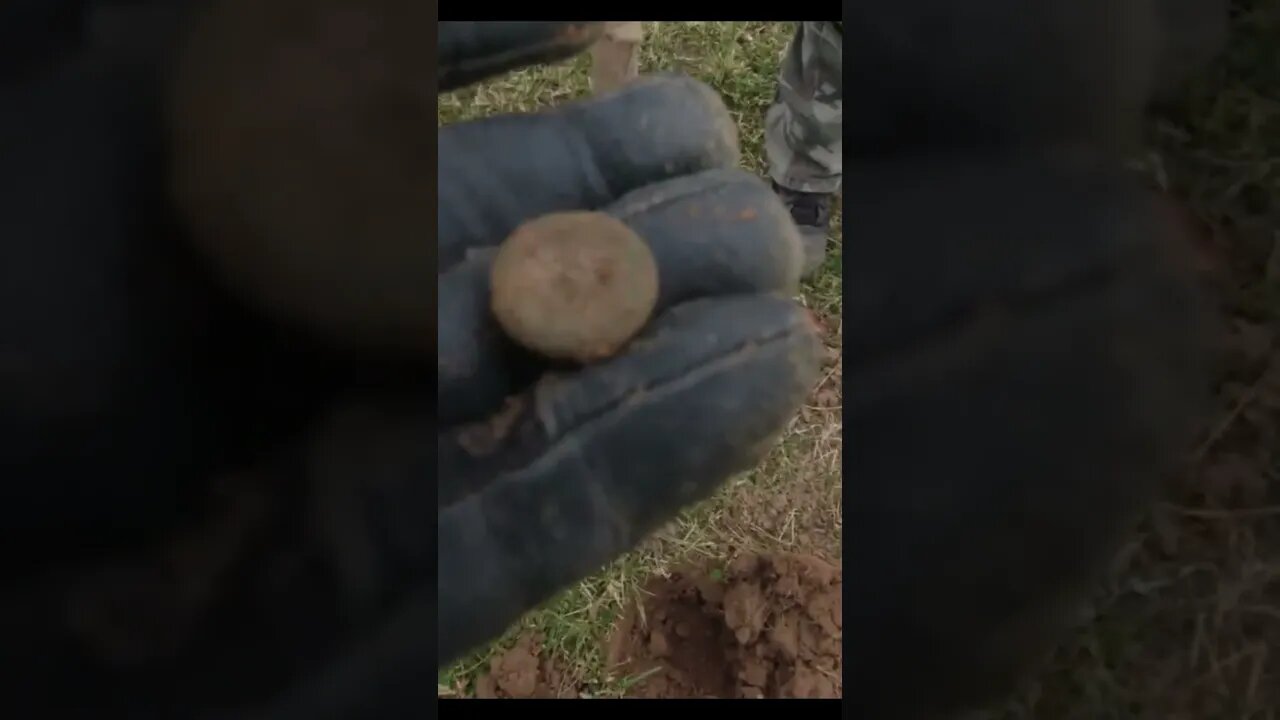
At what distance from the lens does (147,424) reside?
1.62 ft

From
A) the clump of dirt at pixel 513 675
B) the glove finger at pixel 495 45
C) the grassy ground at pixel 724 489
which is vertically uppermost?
the glove finger at pixel 495 45

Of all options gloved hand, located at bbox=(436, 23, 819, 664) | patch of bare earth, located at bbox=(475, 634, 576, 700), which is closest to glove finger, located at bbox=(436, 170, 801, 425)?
gloved hand, located at bbox=(436, 23, 819, 664)

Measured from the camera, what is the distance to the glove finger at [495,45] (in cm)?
51

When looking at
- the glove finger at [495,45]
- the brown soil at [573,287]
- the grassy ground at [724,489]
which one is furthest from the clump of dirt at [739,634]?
the glove finger at [495,45]

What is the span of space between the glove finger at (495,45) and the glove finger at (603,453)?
173 mm

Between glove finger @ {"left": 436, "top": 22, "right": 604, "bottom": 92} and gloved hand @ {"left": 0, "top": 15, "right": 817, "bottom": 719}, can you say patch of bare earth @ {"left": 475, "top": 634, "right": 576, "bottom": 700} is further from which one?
glove finger @ {"left": 436, "top": 22, "right": 604, "bottom": 92}

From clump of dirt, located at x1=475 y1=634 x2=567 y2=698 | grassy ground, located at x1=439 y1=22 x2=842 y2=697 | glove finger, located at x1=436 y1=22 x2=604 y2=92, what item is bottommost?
clump of dirt, located at x1=475 y1=634 x2=567 y2=698

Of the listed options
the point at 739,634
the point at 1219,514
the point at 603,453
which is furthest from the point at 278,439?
the point at 1219,514

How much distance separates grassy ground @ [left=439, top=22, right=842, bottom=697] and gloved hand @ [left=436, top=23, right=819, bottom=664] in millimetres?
10

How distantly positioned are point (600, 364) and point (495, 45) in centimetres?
20

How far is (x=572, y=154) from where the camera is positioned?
52 cm

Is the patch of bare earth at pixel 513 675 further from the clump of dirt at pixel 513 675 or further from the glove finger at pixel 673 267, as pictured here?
the glove finger at pixel 673 267

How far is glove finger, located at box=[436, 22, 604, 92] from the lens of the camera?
1.67 ft

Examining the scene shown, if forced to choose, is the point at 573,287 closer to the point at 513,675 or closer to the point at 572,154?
the point at 572,154
